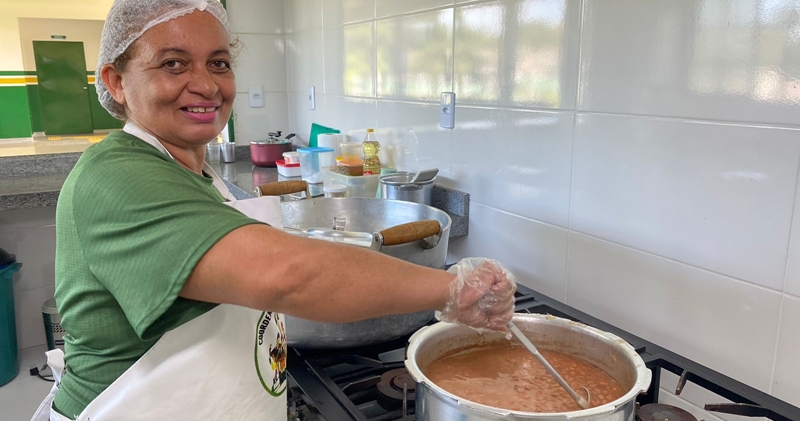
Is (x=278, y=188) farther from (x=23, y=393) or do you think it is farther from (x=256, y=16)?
(x=23, y=393)

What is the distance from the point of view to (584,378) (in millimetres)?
841

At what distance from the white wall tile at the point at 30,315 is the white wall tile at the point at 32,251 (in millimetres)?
34

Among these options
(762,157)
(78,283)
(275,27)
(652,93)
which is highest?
(275,27)

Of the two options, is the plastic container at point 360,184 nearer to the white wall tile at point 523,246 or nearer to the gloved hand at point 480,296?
the white wall tile at point 523,246

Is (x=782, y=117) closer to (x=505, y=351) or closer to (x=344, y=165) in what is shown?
(x=505, y=351)

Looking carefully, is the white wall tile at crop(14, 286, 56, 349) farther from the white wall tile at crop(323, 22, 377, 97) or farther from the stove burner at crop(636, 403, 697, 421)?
the stove burner at crop(636, 403, 697, 421)

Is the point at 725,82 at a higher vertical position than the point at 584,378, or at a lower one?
higher

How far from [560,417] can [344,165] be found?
4.38ft

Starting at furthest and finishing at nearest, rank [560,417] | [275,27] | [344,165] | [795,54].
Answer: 1. [275,27]
2. [344,165]
3. [795,54]
4. [560,417]

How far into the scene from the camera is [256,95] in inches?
107

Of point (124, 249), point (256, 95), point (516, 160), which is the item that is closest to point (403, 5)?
point (516, 160)

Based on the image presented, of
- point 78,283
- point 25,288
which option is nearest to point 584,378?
point 78,283

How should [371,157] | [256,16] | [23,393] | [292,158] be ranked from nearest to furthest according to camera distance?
[371,157]
[292,158]
[23,393]
[256,16]

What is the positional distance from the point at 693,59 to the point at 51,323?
275 cm
